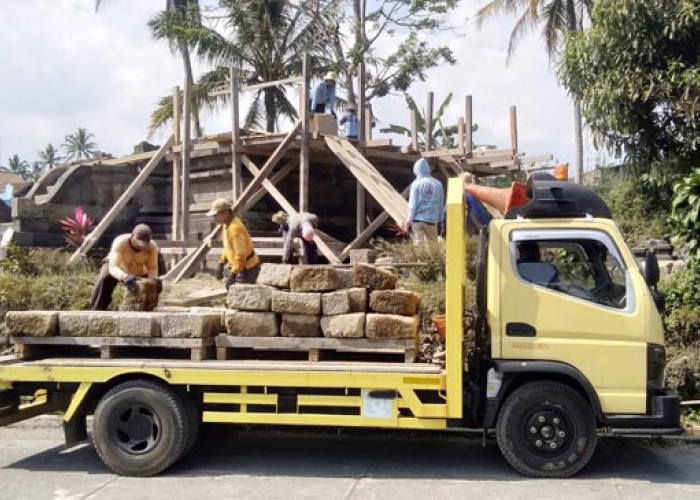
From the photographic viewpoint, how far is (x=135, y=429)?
679cm

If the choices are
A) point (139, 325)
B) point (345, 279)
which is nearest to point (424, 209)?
point (345, 279)

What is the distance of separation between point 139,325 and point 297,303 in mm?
1356

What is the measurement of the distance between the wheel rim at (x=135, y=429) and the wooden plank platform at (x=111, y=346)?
0.52 m

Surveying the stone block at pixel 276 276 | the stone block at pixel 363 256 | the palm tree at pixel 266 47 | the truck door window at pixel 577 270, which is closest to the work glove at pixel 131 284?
the stone block at pixel 276 276

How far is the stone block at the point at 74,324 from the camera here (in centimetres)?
695

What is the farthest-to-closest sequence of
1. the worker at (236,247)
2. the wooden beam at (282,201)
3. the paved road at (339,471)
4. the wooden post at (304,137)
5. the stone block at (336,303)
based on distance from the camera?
1. the wooden post at (304,137)
2. the wooden beam at (282,201)
3. the worker at (236,247)
4. the stone block at (336,303)
5. the paved road at (339,471)

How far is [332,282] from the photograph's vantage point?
22.4ft

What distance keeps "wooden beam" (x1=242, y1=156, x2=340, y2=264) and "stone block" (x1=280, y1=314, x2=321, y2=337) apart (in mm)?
5850

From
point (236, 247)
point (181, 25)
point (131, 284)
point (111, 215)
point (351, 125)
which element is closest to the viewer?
point (131, 284)

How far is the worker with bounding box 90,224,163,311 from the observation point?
7.83 metres

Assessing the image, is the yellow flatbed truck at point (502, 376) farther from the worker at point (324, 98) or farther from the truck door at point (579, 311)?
the worker at point (324, 98)

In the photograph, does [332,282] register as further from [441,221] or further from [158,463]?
[441,221]

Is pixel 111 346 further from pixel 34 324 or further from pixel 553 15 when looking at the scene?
pixel 553 15

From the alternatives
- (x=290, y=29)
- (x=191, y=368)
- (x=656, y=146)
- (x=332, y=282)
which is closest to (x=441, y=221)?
(x=656, y=146)
